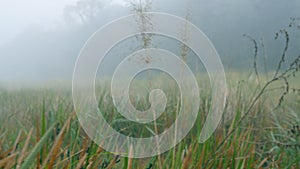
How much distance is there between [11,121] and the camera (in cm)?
137

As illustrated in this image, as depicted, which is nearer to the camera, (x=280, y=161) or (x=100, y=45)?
(x=100, y=45)

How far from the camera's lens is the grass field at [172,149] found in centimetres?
57

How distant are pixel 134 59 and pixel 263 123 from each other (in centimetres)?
86

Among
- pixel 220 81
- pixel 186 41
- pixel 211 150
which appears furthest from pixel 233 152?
pixel 220 81

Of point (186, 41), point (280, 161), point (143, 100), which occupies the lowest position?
point (280, 161)

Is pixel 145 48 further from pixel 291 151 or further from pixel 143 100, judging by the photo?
pixel 143 100

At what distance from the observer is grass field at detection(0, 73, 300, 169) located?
573 millimetres

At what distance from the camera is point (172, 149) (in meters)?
0.74

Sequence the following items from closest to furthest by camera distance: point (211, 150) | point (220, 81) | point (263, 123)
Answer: point (211, 150)
point (220, 81)
point (263, 123)

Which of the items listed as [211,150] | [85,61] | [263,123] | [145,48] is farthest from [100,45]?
[263,123]

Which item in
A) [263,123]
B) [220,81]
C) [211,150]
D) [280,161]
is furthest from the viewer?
[263,123]

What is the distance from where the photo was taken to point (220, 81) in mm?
1311

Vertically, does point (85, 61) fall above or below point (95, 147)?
above

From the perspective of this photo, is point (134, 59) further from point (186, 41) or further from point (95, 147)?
point (95, 147)
